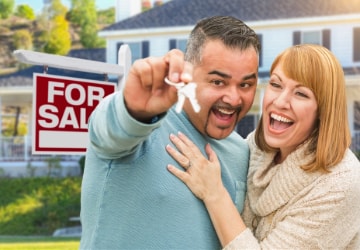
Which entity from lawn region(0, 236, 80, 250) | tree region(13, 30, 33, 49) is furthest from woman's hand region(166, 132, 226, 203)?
tree region(13, 30, 33, 49)

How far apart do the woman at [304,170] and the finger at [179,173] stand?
0.09m

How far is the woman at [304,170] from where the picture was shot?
2355mm

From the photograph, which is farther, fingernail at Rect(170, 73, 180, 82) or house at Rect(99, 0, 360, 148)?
house at Rect(99, 0, 360, 148)

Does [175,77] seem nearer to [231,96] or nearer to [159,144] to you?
[159,144]

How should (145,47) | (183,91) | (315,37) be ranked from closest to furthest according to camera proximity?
(183,91)
(315,37)
(145,47)

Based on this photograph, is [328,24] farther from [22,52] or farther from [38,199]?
[22,52]

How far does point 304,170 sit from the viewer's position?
243 centimetres

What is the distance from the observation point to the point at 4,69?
40375 millimetres

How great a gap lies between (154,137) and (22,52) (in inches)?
85.7

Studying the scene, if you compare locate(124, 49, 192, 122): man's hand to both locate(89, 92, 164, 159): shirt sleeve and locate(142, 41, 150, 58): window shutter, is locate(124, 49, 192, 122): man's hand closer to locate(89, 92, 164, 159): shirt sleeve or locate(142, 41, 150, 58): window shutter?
locate(89, 92, 164, 159): shirt sleeve

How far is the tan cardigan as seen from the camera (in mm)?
2375

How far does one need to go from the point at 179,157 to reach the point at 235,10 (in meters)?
26.0

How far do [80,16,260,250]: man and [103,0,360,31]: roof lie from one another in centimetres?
2373

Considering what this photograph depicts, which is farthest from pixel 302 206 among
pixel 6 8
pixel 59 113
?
pixel 6 8
